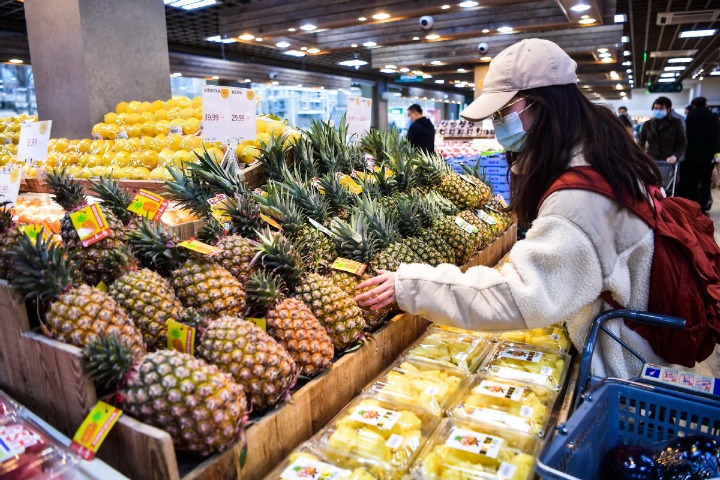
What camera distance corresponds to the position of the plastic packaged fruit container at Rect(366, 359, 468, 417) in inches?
64.0

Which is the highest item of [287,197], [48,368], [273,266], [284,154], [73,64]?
[73,64]

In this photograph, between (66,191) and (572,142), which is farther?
(66,191)

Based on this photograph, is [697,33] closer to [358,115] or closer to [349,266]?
[358,115]

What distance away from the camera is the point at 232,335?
1.40 metres

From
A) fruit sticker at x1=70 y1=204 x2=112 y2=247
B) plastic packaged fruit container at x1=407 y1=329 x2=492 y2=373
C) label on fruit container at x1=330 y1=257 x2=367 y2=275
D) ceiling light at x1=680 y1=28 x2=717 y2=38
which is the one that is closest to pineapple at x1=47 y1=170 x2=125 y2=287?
fruit sticker at x1=70 y1=204 x2=112 y2=247

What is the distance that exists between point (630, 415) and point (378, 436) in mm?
742

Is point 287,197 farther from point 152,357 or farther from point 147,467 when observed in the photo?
point 147,467

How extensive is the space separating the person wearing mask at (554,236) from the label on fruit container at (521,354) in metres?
0.18

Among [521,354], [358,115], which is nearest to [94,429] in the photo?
[521,354]

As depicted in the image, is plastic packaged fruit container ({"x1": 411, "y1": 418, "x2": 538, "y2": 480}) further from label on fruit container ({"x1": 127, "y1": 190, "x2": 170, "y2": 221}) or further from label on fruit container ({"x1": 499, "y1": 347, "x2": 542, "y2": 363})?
label on fruit container ({"x1": 127, "y1": 190, "x2": 170, "y2": 221})

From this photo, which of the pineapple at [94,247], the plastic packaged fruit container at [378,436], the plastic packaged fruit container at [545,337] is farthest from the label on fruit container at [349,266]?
the pineapple at [94,247]

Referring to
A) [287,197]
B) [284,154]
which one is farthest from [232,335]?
[284,154]

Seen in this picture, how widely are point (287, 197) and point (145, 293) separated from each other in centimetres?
88

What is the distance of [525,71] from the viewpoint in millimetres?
1659
